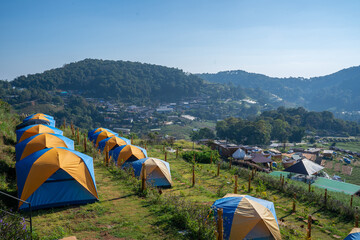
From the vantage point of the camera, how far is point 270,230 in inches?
262

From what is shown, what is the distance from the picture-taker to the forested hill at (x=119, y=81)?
358 ft

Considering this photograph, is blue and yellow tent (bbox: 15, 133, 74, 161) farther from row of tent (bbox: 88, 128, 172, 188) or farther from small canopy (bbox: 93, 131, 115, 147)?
small canopy (bbox: 93, 131, 115, 147)

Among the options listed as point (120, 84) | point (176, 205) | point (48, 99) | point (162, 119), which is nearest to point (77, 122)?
point (48, 99)

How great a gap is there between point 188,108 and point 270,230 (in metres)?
116

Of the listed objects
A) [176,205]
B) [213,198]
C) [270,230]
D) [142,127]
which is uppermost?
[176,205]

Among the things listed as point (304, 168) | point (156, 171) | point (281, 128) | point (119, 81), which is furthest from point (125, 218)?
point (119, 81)

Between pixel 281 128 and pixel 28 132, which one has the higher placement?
pixel 28 132

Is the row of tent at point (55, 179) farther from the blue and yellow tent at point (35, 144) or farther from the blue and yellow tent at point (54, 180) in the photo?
the blue and yellow tent at point (35, 144)

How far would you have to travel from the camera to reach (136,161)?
1210cm

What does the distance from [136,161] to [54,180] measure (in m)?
5.21

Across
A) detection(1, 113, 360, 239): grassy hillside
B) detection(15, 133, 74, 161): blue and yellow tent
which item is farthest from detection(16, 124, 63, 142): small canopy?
detection(15, 133, 74, 161): blue and yellow tent

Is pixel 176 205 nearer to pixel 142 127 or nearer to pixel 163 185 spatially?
pixel 163 185

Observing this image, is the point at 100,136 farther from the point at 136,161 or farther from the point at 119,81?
the point at 119,81

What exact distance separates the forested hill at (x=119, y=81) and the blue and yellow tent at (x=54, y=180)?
103 m
